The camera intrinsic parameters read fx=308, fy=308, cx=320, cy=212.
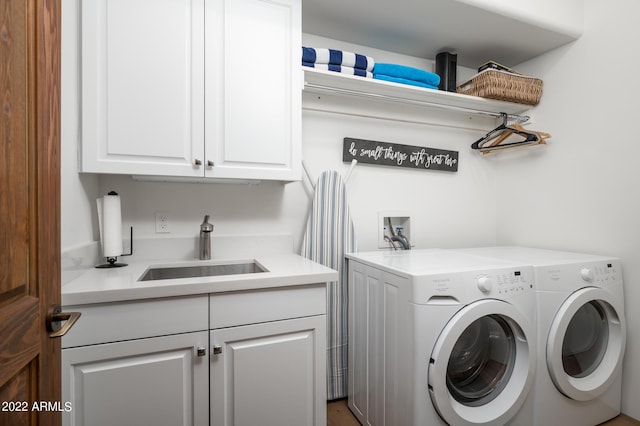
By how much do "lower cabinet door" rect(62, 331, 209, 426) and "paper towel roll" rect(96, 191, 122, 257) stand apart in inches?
19.3

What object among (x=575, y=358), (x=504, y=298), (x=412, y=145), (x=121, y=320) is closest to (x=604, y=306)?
(x=575, y=358)

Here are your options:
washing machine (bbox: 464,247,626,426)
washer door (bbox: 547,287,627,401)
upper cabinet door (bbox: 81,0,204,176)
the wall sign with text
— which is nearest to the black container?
the wall sign with text

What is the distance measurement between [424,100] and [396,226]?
89 centimetres

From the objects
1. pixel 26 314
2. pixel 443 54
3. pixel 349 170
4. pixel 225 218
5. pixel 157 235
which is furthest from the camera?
pixel 443 54

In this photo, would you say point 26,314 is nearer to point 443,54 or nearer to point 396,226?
point 396,226

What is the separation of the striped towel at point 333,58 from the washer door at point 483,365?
55.3 inches

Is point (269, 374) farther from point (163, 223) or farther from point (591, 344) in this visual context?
point (591, 344)

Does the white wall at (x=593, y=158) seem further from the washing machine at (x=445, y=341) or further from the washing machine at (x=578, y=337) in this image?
the washing machine at (x=445, y=341)

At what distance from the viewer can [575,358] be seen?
66.0 inches

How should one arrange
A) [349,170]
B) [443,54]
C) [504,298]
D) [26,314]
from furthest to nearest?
1. [443,54]
2. [349,170]
3. [504,298]
4. [26,314]

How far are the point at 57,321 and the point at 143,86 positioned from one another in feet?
3.32

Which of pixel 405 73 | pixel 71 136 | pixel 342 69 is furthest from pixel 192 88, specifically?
pixel 405 73

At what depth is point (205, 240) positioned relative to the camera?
1.63 meters

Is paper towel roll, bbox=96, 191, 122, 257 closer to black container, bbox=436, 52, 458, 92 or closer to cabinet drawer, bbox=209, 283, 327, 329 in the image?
cabinet drawer, bbox=209, 283, 327, 329
